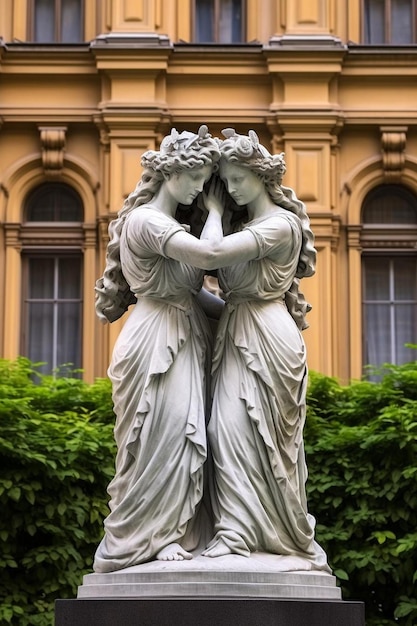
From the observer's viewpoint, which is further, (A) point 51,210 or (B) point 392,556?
(A) point 51,210

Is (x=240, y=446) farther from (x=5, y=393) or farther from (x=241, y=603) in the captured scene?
(x=5, y=393)

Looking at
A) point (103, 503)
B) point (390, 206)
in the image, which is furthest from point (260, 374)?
point (390, 206)

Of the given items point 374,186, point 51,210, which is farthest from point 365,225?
point 51,210

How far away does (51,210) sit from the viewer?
30.4 m

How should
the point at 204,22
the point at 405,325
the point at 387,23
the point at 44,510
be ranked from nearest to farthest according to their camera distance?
1. the point at 44,510
2. the point at 405,325
3. the point at 387,23
4. the point at 204,22

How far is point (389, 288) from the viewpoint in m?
30.0

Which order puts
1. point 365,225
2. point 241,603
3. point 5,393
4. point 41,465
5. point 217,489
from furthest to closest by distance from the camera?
1. point 365,225
2. point 5,393
3. point 41,465
4. point 217,489
5. point 241,603

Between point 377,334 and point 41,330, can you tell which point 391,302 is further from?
point 41,330

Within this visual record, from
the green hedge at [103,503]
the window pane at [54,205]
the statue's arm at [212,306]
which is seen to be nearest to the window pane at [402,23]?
the window pane at [54,205]

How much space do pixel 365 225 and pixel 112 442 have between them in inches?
434

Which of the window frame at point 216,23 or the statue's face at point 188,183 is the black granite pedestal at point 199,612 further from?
the window frame at point 216,23

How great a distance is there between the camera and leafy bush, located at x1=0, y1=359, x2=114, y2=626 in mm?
18672

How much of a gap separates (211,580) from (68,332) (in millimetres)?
21402

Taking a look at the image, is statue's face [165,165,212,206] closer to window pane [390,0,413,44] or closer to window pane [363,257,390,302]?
window pane [363,257,390,302]
